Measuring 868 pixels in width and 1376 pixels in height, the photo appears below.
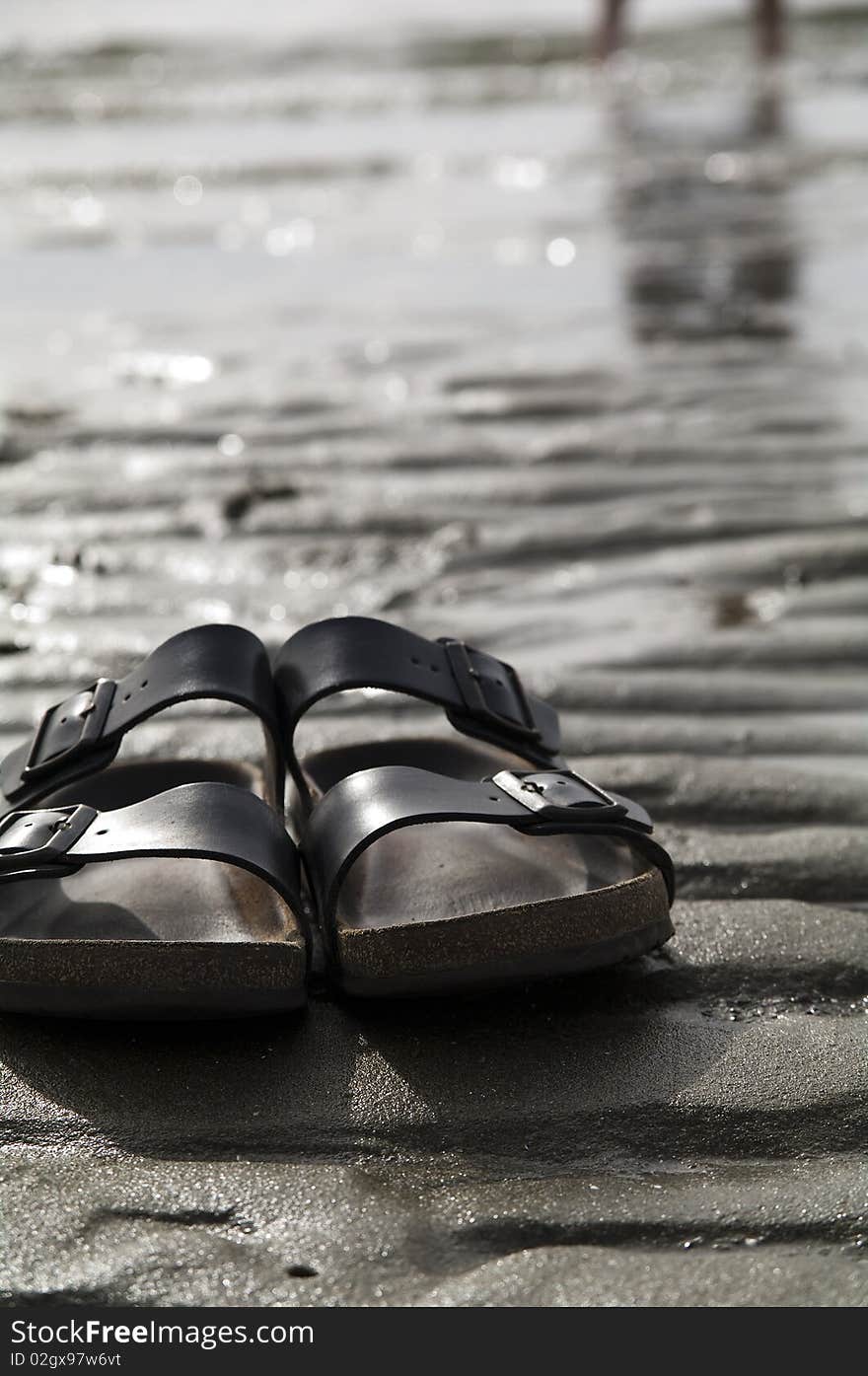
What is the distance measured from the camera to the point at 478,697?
7.04ft

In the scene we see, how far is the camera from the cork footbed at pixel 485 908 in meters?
1.73

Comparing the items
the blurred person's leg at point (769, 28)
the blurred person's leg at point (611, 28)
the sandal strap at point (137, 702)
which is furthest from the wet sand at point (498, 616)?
the blurred person's leg at point (611, 28)

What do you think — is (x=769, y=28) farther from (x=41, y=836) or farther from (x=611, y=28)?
(x=41, y=836)

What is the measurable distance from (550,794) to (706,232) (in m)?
5.39

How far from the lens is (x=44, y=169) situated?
966 centimetres

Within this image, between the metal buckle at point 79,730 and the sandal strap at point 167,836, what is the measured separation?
0.41ft

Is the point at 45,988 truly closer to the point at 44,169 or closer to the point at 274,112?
the point at 44,169

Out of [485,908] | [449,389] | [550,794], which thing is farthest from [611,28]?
[485,908]

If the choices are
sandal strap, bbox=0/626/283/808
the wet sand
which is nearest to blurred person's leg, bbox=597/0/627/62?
the wet sand

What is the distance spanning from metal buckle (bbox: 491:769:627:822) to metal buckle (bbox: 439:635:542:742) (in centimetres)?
16

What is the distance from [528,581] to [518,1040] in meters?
1.56

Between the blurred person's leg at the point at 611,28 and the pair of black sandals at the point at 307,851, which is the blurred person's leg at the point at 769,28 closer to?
the blurred person's leg at the point at 611,28

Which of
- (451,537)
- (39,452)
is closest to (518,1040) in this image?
(451,537)

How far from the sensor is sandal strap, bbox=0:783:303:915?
5.82 feet
